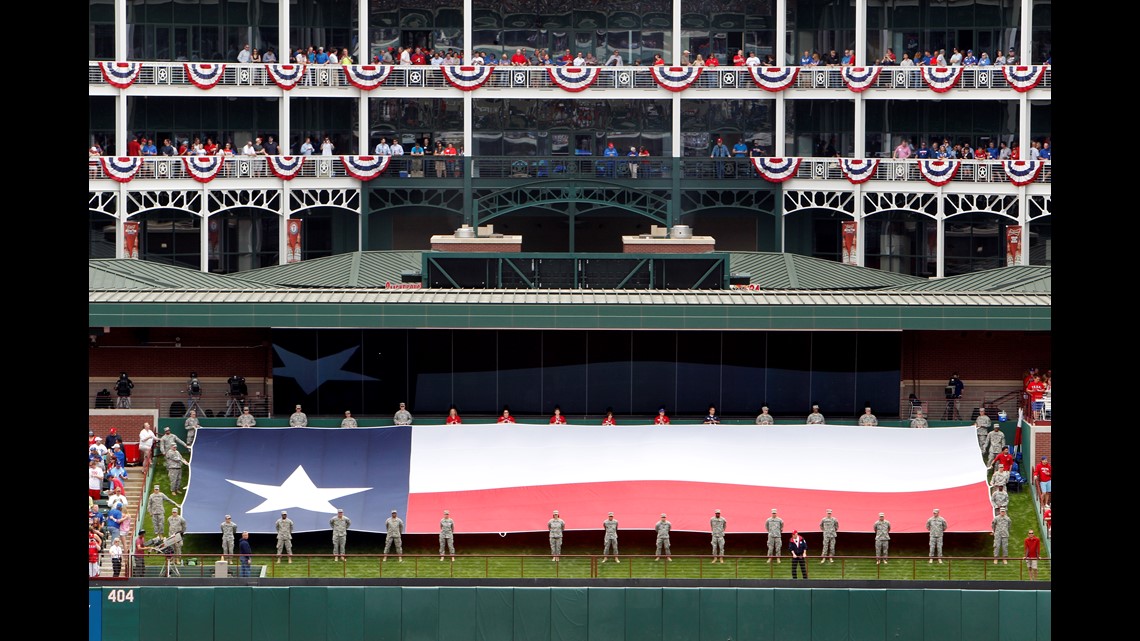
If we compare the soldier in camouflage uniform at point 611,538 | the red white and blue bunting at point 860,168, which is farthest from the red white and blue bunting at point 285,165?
the soldier in camouflage uniform at point 611,538

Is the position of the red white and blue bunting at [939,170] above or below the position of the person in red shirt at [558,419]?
above

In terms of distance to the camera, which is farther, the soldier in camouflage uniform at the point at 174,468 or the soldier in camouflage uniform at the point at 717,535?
the soldier in camouflage uniform at the point at 174,468

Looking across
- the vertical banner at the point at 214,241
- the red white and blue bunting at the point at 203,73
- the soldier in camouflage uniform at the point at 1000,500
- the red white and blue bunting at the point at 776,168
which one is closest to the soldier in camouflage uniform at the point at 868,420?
the soldier in camouflage uniform at the point at 1000,500

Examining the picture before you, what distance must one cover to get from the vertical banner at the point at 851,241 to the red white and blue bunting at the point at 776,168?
10.5ft

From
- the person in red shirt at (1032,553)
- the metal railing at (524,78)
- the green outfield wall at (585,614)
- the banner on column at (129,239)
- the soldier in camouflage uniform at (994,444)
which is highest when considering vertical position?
the metal railing at (524,78)

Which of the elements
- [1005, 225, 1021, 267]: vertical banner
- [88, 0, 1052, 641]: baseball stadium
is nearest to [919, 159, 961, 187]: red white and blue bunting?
[88, 0, 1052, 641]: baseball stadium

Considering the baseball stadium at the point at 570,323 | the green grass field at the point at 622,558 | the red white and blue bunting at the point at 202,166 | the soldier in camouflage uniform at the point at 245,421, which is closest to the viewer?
the baseball stadium at the point at 570,323

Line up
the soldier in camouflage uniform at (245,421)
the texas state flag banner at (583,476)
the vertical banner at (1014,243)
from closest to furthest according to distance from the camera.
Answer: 1. the texas state flag banner at (583,476)
2. the soldier in camouflage uniform at (245,421)
3. the vertical banner at (1014,243)

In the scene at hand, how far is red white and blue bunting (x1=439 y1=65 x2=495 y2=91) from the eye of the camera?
2704 inches

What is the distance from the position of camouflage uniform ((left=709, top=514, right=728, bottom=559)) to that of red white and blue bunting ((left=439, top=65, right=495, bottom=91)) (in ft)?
115

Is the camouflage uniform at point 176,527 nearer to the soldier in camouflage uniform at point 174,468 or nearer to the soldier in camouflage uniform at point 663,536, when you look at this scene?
the soldier in camouflage uniform at point 174,468

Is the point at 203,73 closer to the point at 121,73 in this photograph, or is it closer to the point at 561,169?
the point at 121,73

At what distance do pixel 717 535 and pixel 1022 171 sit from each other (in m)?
34.7

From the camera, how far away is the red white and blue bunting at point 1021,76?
222 feet
